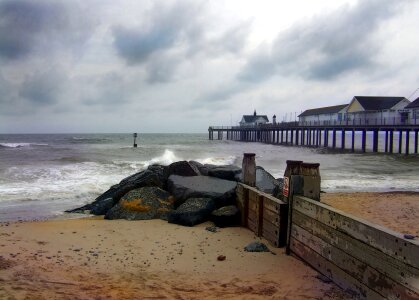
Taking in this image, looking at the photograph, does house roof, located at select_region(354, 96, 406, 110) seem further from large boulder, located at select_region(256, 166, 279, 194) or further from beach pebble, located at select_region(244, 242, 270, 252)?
beach pebble, located at select_region(244, 242, 270, 252)

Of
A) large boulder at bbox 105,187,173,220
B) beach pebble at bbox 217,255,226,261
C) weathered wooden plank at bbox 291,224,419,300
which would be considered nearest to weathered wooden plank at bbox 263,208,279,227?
weathered wooden plank at bbox 291,224,419,300

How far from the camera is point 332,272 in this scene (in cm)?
541

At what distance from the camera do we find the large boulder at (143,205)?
394 inches

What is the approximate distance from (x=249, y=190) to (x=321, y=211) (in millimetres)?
3124

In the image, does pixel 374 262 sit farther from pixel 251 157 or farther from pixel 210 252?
pixel 251 157

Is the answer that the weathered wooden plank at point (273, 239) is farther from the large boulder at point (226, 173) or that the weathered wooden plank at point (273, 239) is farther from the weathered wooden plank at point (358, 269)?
the large boulder at point (226, 173)

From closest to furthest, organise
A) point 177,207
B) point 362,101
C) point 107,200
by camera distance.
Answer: point 177,207
point 107,200
point 362,101

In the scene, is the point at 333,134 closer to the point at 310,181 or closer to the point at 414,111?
the point at 414,111

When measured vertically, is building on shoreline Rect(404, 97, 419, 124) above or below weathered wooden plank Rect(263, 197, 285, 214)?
above

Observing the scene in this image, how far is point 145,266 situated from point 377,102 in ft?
171

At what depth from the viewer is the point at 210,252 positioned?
7125 millimetres

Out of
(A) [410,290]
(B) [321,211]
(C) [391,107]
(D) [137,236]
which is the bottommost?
(D) [137,236]

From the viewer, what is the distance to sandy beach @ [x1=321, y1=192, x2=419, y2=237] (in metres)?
9.61

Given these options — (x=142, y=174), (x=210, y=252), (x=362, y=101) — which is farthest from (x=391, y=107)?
(x=210, y=252)
